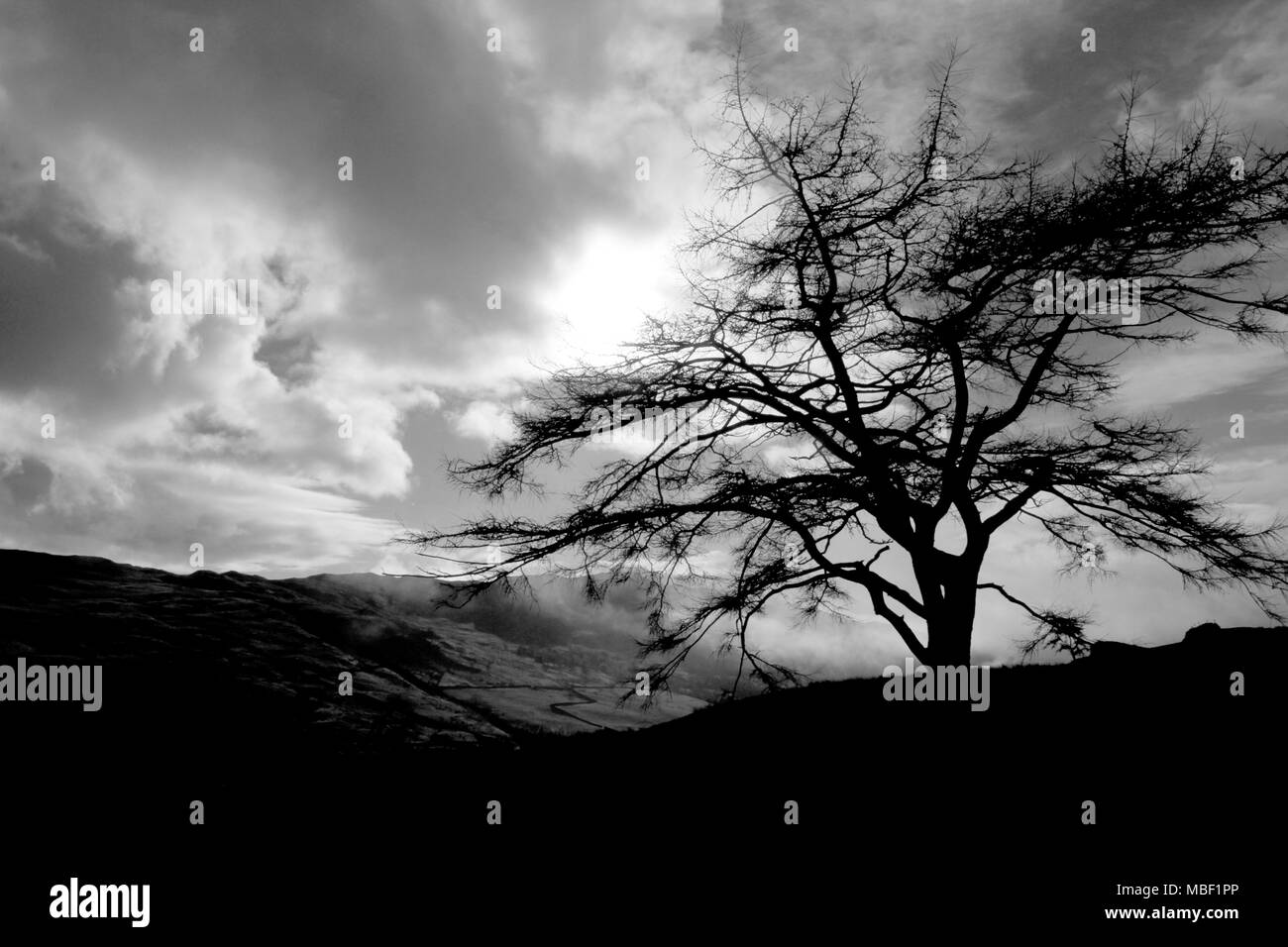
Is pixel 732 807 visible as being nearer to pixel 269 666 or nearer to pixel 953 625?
pixel 953 625

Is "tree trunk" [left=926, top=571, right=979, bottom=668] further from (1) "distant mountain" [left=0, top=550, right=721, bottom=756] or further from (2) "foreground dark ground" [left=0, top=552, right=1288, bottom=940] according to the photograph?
(1) "distant mountain" [left=0, top=550, right=721, bottom=756]

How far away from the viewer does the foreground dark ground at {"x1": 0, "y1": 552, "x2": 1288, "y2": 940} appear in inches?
173

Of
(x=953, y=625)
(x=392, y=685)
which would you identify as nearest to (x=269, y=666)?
(x=392, y=685)

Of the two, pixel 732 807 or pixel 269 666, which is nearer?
pixel 732 807

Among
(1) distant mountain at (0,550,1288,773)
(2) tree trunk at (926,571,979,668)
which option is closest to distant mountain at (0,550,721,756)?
(1) distant mountain at (0,550,1288,773)

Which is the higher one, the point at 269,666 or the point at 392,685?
the point at 269,666

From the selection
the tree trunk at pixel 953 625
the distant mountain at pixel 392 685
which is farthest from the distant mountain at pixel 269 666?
the tree trunk at pixel 953 625

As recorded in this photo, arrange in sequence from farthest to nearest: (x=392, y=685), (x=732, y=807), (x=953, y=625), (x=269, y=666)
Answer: (x=392, y=685)
(x=269, y=666)
(x=953, y=625)
(x=732, y=807)

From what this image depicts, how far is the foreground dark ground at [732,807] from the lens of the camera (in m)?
4.39

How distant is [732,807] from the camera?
5.86 metres

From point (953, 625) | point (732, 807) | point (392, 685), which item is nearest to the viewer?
point (732, 807)

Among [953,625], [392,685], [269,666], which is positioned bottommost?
[392,685]

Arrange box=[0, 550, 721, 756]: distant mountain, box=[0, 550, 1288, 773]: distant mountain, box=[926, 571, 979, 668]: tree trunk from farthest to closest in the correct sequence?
box=[0, 550, 721, 756]: distant mountain < box=[926, 571, 979, 668]: tree trunk < box=[0, 550, 1288, 773]: distant mountain
